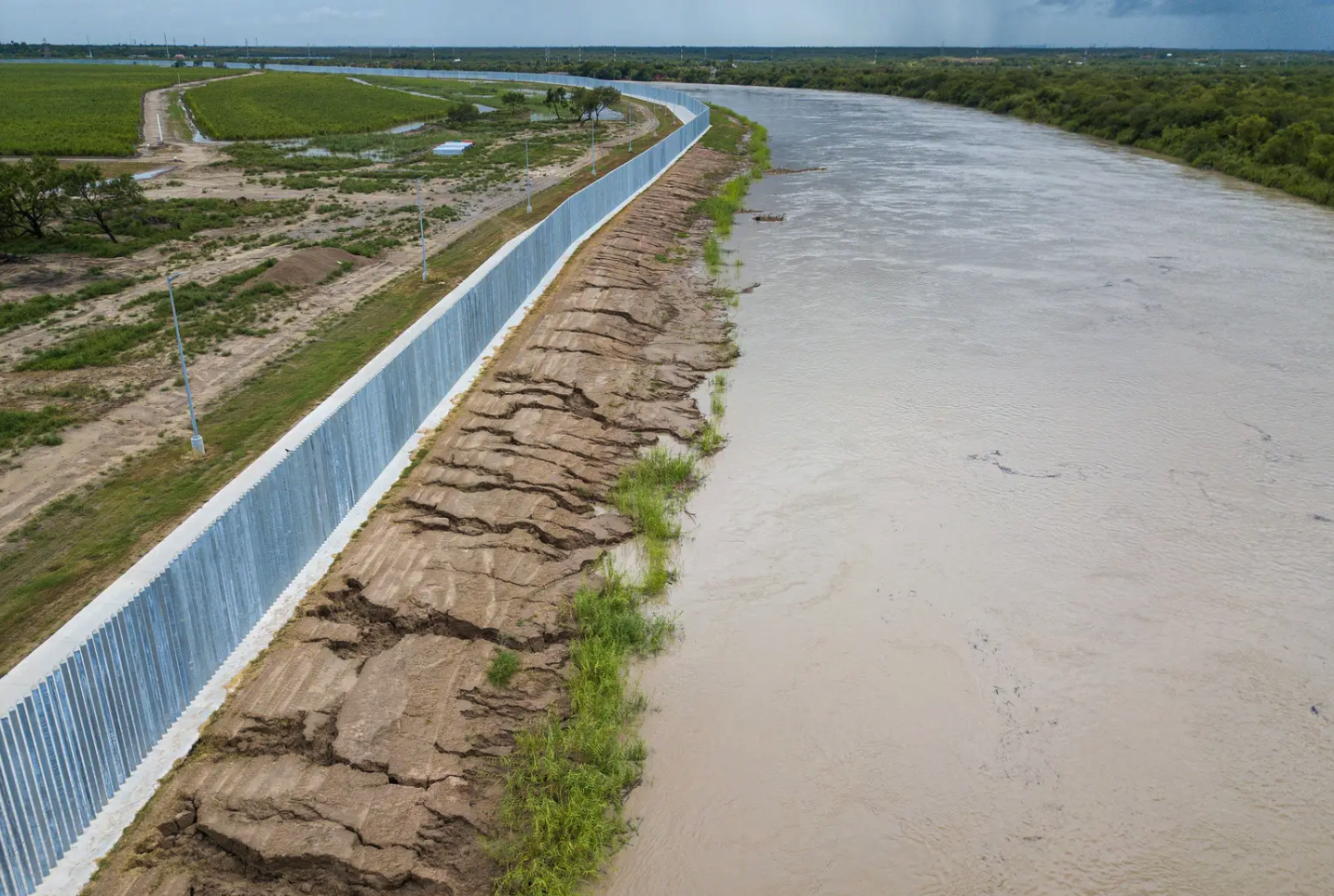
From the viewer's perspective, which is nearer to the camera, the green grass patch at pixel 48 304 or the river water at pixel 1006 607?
the river water at pixel 1006 607

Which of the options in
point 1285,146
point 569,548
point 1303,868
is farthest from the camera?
point 1285,146

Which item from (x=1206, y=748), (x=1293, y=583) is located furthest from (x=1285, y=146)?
(x=1206, y=748)

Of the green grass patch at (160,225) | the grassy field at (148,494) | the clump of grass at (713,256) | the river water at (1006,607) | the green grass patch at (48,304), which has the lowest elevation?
the river water at (1006,607)

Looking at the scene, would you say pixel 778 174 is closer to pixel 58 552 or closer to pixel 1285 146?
pixel 1285 146

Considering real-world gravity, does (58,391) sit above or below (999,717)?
above

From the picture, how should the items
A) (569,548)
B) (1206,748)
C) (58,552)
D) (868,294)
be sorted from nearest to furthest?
(1206,748) → (58,552) → (569,548) → (868,294)

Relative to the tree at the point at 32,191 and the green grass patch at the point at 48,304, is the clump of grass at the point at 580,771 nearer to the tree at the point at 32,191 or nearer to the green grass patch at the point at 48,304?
the green grass patch at the point at 48,304

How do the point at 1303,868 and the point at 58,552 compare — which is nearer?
the point at 1303,868

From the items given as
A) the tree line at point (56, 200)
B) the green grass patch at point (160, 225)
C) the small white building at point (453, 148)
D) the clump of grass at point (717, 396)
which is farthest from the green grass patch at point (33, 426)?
the small white building at point (453, 148)
